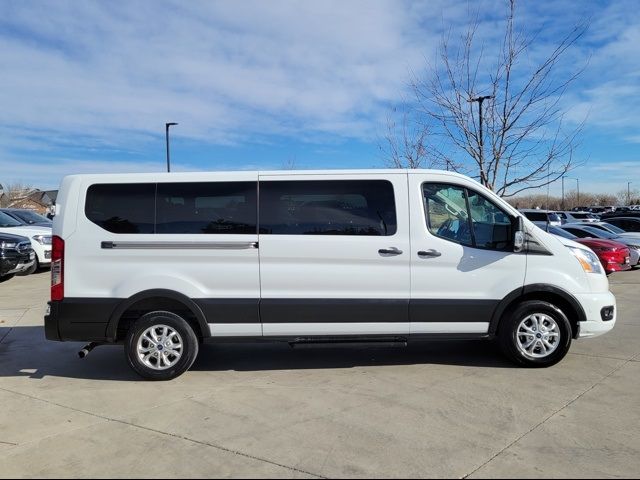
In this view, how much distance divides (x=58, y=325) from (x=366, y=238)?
3.15 meters

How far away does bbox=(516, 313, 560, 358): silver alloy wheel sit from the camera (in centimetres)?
547

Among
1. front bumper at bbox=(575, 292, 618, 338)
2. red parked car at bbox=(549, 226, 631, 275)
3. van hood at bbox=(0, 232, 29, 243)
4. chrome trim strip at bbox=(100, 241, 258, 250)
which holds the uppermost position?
van hood at bbox=(0, 232, 29, 243)

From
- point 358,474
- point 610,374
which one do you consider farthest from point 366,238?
point 610,374

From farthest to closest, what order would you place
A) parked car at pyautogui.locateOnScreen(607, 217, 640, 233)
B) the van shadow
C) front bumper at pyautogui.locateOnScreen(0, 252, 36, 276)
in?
parked car at pyautogui.locateOnScreen(607, 217, 640, 233) → front bumper at pyautogui.locateOnScreen(0, 252, 36, 276) → the van shadow

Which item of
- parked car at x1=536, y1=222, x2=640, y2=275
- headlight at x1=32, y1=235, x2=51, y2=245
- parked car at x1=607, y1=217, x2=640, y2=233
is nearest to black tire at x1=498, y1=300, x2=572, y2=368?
parked car at x1=536, y1=222, x2=640, y2=275

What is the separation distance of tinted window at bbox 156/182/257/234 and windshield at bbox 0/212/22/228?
11.8 metres

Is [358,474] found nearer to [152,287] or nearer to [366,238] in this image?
[366,238]

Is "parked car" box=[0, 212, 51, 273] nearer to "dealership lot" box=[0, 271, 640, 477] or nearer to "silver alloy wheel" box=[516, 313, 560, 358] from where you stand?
"dealership lot" box=[0, 271, 640, 477]

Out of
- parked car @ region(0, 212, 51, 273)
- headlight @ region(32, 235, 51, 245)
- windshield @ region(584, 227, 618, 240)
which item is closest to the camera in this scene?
parked car @ region(0, 212, 51, 273)

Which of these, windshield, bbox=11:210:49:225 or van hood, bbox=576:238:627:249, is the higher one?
windshield, bbox=11:210:49:225

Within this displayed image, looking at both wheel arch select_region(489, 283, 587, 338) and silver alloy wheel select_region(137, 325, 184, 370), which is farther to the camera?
wheel arch select_region(489, 283, 587, 338)

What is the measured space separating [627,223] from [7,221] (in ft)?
71.2

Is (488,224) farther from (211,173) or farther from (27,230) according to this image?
(27,230)

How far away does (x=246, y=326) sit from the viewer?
5328 millimetres
